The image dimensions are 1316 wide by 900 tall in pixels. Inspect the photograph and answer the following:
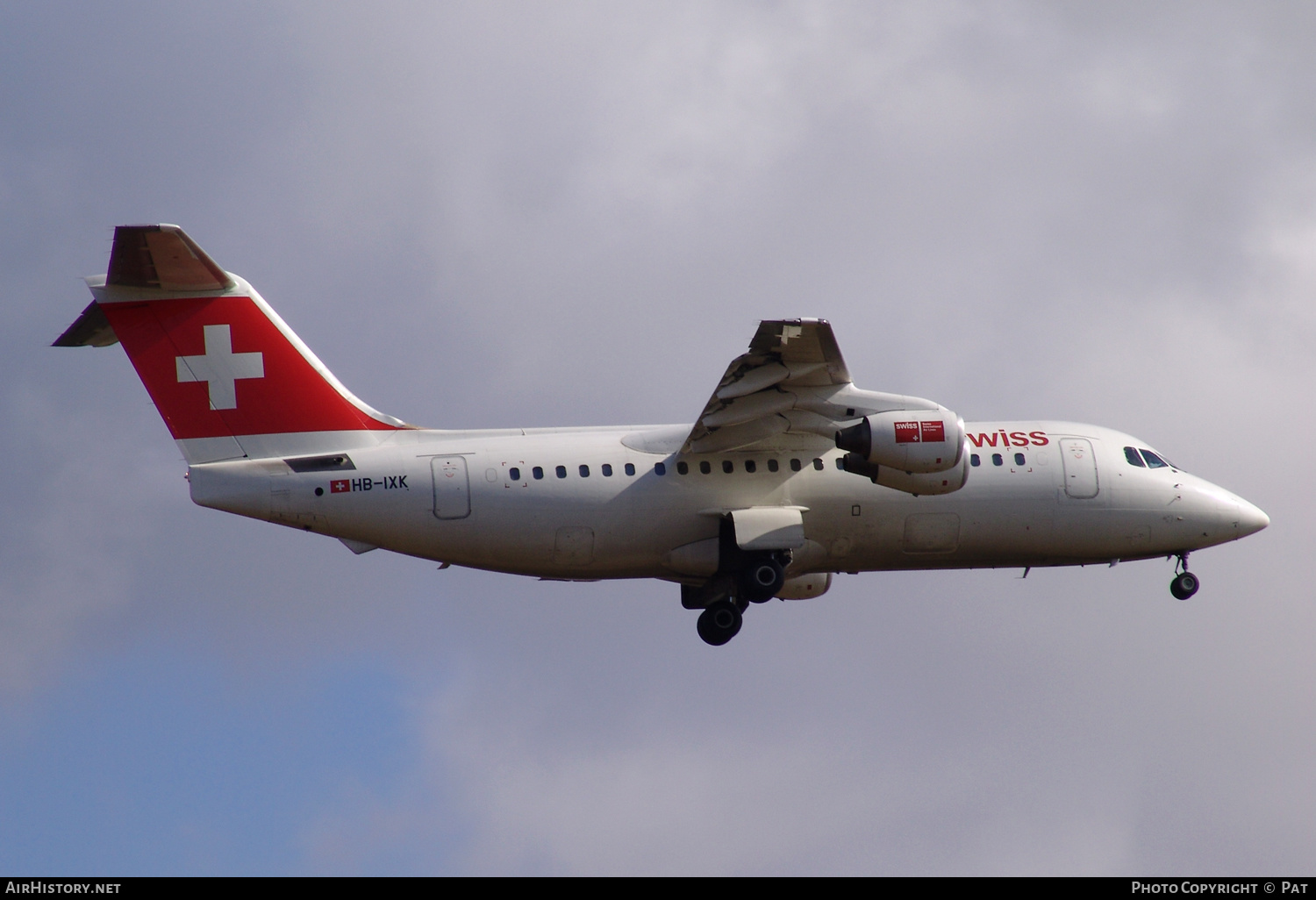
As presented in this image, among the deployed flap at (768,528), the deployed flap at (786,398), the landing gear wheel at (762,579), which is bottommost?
the landing gear wheel at (762,579)

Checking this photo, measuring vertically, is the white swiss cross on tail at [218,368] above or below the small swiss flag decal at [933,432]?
above

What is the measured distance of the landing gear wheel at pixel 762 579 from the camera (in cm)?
2577

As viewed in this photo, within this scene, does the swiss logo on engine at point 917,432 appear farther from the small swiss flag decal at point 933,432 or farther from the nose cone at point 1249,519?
the nose cone at point 1249,519

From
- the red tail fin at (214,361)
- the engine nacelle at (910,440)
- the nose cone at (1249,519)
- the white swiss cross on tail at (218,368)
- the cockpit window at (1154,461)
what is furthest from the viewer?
the nose cone at (1249,519)

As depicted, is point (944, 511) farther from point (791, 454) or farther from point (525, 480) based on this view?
point (525, 480)

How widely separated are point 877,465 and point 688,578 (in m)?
3.86

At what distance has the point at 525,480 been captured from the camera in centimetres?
2523

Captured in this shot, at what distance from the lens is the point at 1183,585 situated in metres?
28.4

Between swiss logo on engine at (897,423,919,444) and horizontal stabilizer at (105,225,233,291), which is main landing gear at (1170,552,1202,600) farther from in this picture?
horizontal stabilizer at (105,225,233,291)

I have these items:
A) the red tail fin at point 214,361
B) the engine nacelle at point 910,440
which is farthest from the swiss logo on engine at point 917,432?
the red tail fin at point 214,361

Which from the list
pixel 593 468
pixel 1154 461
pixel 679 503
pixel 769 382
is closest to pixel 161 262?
pixel 593 468

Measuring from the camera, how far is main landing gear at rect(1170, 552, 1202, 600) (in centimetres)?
2836

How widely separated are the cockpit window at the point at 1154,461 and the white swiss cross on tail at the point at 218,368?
14.4 metres
